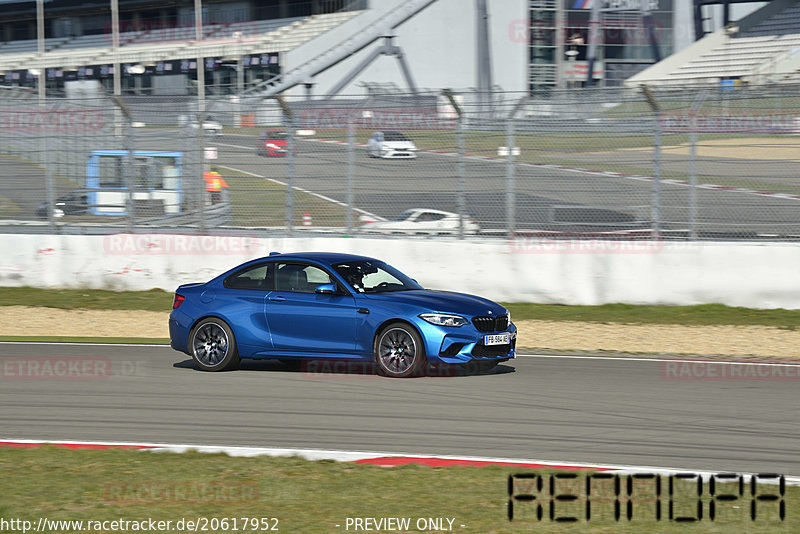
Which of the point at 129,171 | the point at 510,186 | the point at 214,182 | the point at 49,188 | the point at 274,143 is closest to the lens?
the point at 510,186

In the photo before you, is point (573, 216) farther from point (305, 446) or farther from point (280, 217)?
point (305, 446)

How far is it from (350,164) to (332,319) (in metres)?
6.75

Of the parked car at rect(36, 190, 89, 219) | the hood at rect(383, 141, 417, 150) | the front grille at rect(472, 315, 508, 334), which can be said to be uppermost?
the hood at rect(383, 141, 417, 150)

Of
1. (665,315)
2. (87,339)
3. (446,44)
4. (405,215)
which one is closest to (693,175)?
(665,315)

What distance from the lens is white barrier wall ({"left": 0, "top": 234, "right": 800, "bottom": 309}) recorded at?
50.2 feet

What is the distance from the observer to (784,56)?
43281 mm

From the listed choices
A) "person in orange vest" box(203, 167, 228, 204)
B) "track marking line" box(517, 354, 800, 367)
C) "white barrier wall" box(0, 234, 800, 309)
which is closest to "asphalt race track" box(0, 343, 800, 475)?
"track marking line" box(517, 354, 800, 367)

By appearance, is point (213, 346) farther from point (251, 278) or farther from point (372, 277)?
point (372, 277)

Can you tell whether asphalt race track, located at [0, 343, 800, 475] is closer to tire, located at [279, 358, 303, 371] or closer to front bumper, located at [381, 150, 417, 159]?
tire, located at [279, 358, 303, 371]

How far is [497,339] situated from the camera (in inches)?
418

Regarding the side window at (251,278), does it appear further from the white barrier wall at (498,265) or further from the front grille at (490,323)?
the white barrier wall at (498,265)

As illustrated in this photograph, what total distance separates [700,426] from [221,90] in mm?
56835

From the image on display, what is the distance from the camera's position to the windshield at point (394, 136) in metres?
16.9

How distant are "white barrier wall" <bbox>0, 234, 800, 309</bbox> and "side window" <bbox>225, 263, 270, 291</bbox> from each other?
18.2ft
